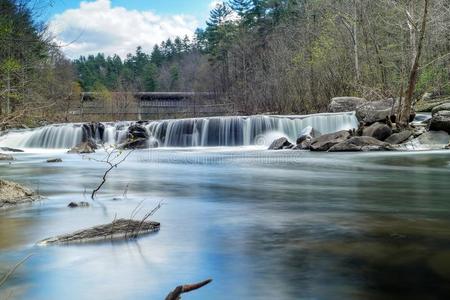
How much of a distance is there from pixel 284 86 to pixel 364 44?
647 centimetres

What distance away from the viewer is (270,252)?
595 cm

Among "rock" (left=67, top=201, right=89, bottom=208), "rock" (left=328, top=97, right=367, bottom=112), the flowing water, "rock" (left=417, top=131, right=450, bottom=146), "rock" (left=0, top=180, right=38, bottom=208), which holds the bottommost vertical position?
the flowing water

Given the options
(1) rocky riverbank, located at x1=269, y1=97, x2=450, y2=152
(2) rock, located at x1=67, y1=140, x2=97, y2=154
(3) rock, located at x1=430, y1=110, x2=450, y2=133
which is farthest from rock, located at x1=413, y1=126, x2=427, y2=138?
(2) rock, located at x1=67, y1=140, x2=97, y2=154

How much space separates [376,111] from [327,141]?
2.82 metres

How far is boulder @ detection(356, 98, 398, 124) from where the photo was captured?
24.5m

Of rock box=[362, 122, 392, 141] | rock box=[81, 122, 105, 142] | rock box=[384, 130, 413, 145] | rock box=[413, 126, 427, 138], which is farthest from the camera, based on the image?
rock box=[81, 122, 105, 142]

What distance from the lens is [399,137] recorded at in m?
23.0

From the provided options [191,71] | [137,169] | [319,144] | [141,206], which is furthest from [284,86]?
[191,71]

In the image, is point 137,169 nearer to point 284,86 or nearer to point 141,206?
point 141,206

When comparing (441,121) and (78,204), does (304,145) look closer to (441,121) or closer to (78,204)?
(441,121)

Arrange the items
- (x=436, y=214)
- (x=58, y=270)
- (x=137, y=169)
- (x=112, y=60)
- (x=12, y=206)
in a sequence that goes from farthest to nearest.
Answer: (x=112, y=60)
(x=137, y=169)
(x=12, y=206)
(x=436, y=214)
(x=58, y=270)

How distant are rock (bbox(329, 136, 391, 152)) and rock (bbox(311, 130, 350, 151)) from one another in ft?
1.42

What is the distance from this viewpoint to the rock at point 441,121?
2220 centimetres

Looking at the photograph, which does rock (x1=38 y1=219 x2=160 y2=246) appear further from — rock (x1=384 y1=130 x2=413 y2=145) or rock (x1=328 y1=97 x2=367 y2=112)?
rock (x1=328 y1=97 x2=367 y2=112)
